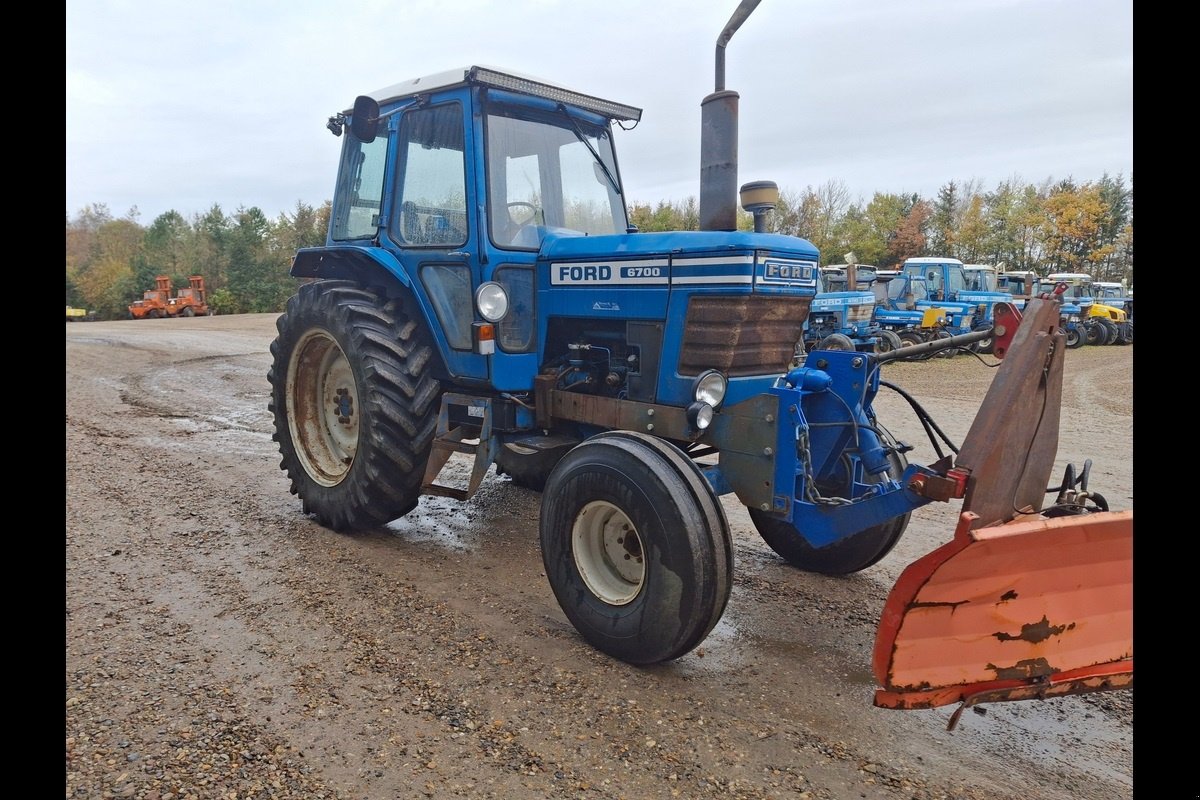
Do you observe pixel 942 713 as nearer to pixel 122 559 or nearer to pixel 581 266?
pixel 581 266

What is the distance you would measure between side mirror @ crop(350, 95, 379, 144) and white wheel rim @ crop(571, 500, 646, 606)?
2.57 m

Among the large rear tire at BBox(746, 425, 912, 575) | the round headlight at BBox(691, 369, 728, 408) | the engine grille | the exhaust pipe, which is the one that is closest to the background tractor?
the large rear tire at BBox(746, 425, 912, 575)

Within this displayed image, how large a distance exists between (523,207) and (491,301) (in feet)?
2.12

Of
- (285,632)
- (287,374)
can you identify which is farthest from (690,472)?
(287,374)

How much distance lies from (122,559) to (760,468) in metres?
3.59

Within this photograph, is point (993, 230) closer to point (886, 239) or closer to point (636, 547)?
point (886, 239)

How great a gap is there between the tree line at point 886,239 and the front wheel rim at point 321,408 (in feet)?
103

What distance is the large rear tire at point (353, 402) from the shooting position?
4.35 metres

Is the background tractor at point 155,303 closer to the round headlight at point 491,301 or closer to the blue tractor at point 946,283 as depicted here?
the blue tractor at point 946,283

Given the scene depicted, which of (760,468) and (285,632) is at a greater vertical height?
(760,468)

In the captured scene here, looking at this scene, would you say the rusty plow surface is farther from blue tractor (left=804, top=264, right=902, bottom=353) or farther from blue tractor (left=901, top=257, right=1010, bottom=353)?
blue tractor (left=901, top=257, right=1010, bottom=353)

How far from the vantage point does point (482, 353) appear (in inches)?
164

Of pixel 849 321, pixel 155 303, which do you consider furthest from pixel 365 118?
pixel 155 303

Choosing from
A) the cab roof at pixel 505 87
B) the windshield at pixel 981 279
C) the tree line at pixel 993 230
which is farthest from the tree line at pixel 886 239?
the cab roof at pixel 505 87
